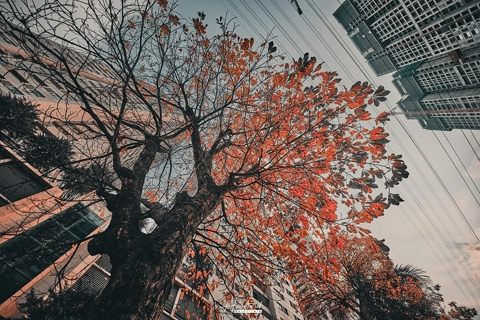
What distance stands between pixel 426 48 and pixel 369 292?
80.9 meters

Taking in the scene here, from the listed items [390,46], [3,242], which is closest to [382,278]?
[3,242]

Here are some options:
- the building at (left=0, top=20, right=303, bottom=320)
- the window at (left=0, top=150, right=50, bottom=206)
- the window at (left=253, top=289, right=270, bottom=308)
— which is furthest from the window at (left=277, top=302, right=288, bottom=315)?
the window at (left=0, top=150, right=50, bottom=206)

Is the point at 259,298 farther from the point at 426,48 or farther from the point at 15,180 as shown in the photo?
the point at 426,48

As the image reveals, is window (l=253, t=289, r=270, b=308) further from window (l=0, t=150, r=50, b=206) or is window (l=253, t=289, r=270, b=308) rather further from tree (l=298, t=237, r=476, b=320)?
window (l=0, t=150, r=50, b=206)

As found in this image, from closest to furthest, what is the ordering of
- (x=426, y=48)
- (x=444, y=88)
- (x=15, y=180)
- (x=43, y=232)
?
(x=43, y=232) → (x=15, y=180) → (x=426, y=48) → (x=444, y=88)

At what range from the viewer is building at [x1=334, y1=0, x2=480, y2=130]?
166 ft

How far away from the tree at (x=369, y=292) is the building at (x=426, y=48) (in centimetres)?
5070

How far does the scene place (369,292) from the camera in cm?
1160

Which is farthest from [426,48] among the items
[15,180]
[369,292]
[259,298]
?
[15,180]

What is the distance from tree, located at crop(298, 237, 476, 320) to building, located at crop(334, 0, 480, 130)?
50704 mm

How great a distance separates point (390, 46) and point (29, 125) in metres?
96.4

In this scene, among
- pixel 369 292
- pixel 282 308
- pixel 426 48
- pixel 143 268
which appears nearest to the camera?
pixel 143 268

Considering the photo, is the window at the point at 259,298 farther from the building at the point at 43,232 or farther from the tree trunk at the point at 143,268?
the tree trunk at the point at 143,268

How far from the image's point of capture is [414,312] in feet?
37.6
